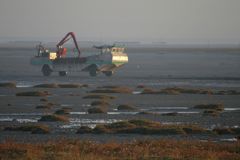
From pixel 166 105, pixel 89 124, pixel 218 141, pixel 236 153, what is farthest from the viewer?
pixel 166 105

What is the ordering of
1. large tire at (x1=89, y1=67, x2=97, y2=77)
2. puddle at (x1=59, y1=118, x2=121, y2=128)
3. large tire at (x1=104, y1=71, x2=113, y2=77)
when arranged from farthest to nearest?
large tire at (x1=104, y1=71, x2=113, y2=77) → large tire at (x1=89, y1=67, x2=97, y2=77) → puddle at (x1=59, y1=118, x2=121, y2=128)

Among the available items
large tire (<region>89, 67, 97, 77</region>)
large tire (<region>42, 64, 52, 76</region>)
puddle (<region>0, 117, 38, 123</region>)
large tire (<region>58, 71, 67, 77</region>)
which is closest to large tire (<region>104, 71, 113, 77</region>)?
large tire (<region>89, 67, 97, 77</region>)

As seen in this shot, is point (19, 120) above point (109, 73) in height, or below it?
above

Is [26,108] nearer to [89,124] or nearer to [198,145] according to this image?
[89,124]

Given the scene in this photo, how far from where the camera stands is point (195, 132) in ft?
140

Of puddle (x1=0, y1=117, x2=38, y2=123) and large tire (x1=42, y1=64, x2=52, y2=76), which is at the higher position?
puddle (x1=0, y1=117, x2=38, y2=123)

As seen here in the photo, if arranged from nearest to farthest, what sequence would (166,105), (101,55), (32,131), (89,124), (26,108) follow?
(32,131) < (89,124) < (26,108) < (166,105) < (101,55)

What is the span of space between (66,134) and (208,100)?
26.8 meters

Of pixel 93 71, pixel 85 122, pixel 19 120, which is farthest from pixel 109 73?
pixel 85 122

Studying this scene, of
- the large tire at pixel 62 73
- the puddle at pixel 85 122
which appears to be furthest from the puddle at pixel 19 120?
the large tire at pixel 62 73

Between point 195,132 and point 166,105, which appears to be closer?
point 195,132

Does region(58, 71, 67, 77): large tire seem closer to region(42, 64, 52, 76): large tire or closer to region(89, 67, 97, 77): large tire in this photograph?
region(42, 64, 52, 76): large tire

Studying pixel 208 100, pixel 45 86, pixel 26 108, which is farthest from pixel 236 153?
pixel 45 86

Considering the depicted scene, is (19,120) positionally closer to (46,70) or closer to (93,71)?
(93,71)
